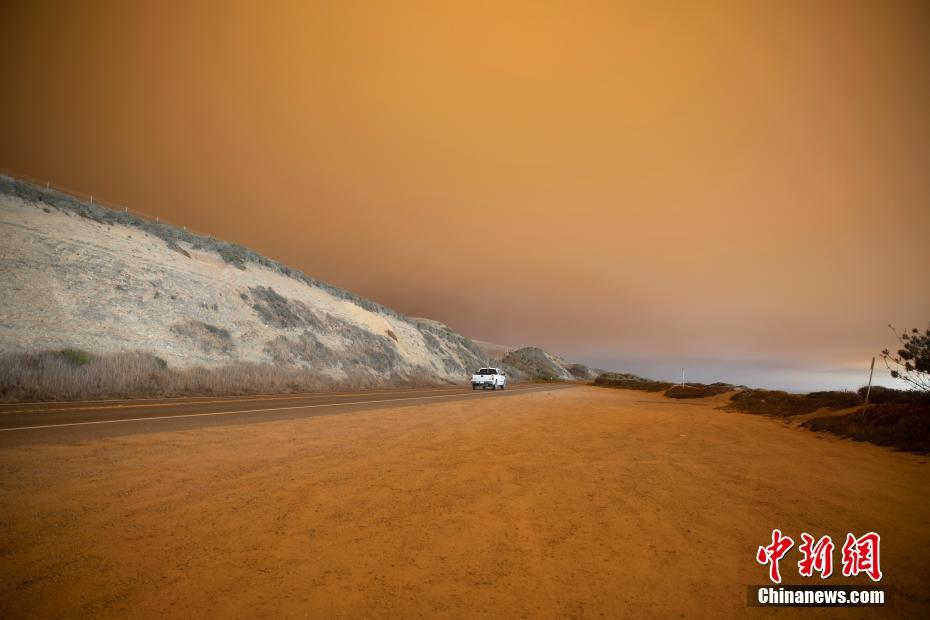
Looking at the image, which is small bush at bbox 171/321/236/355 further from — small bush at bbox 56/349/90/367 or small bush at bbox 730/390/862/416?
small bush at bbox 730/390/862/416

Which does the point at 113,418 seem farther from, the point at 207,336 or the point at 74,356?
the point at 207,336

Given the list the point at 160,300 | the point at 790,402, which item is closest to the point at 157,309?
the point at 160,300

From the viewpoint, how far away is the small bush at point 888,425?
10.2 metres

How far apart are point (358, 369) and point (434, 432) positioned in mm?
29362

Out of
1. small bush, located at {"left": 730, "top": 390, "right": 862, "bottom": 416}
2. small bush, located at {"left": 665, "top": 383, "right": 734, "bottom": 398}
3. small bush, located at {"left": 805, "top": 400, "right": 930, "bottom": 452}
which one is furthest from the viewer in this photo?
small bush, located at {"left": 665, "top": 383, "right": 734, "bottom": 398}

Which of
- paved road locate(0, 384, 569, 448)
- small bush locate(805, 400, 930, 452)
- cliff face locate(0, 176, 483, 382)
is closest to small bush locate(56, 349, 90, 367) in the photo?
cliff face locate(0, 176, 483, 382)

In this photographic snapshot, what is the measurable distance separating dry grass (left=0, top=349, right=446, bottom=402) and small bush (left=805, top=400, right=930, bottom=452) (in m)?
25.6

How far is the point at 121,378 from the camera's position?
63.0 feet

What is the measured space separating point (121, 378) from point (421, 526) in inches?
830

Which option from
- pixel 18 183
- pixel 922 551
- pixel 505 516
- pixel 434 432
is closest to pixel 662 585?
pixel 505 516

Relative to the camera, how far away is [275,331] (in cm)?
3475

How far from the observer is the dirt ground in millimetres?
3215

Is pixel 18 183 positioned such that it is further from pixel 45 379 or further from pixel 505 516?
pixel 505 516

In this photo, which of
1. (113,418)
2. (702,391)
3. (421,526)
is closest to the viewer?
(421,526)
